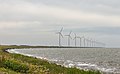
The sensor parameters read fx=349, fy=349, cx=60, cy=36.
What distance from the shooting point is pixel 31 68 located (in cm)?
2903

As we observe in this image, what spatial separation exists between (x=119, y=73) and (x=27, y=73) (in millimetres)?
23626

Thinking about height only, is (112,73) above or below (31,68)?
below

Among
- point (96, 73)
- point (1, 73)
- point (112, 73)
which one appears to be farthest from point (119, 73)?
point (1, 73)

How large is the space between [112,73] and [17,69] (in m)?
22.1

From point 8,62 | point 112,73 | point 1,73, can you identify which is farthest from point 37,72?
point 112,73

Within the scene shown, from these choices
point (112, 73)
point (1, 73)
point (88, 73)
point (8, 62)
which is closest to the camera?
point (1, 73)

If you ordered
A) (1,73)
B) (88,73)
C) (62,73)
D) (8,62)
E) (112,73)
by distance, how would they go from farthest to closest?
1. (112,73)
2. (88,73)
3. (62,73)
4. (8,62)
5. (1,73)

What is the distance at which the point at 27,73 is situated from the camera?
27.3 m

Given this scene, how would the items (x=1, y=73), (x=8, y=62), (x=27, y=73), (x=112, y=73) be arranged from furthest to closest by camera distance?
(x=112, y=73)
(x=8, y=62)
(x=27, y=73)
(x=1, y=73)

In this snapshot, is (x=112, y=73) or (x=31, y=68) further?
(x=112, y=73)

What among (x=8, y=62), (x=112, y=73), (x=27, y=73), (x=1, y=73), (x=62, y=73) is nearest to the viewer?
(x=1, y=73)

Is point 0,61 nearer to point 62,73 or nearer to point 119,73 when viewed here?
point 62,73

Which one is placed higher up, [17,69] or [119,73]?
[17,69]

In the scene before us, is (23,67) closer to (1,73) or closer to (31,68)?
(31,68)
